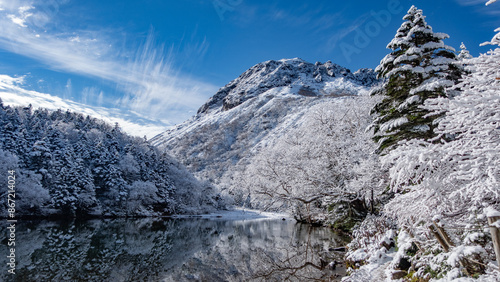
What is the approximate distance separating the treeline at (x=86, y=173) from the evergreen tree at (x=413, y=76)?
39.8 meters

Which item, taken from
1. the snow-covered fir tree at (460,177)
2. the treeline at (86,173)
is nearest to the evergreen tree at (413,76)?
the snow-covered fir tree at (460,177)

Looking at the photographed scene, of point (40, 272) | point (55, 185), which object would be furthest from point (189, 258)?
point (55, 185)

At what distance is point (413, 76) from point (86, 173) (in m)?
49.9

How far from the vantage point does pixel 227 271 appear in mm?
13422

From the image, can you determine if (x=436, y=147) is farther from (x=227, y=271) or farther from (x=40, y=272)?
(x=40, y=272)

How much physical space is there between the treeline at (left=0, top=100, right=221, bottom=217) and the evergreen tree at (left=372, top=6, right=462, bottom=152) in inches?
1568

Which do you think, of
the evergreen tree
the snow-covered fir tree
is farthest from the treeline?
the snow-covered fir tree

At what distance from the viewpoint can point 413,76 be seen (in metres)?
14.0

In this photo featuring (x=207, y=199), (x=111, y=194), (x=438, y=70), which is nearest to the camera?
(x=438, y=70)

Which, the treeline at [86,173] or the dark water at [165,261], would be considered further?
the treeline at [86,173]

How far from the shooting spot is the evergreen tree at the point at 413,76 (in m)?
12.6

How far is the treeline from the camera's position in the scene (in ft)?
131

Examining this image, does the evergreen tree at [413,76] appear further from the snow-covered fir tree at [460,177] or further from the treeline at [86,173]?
the treeline at [86,173]

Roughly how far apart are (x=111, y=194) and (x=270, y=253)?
42857 millimetres
